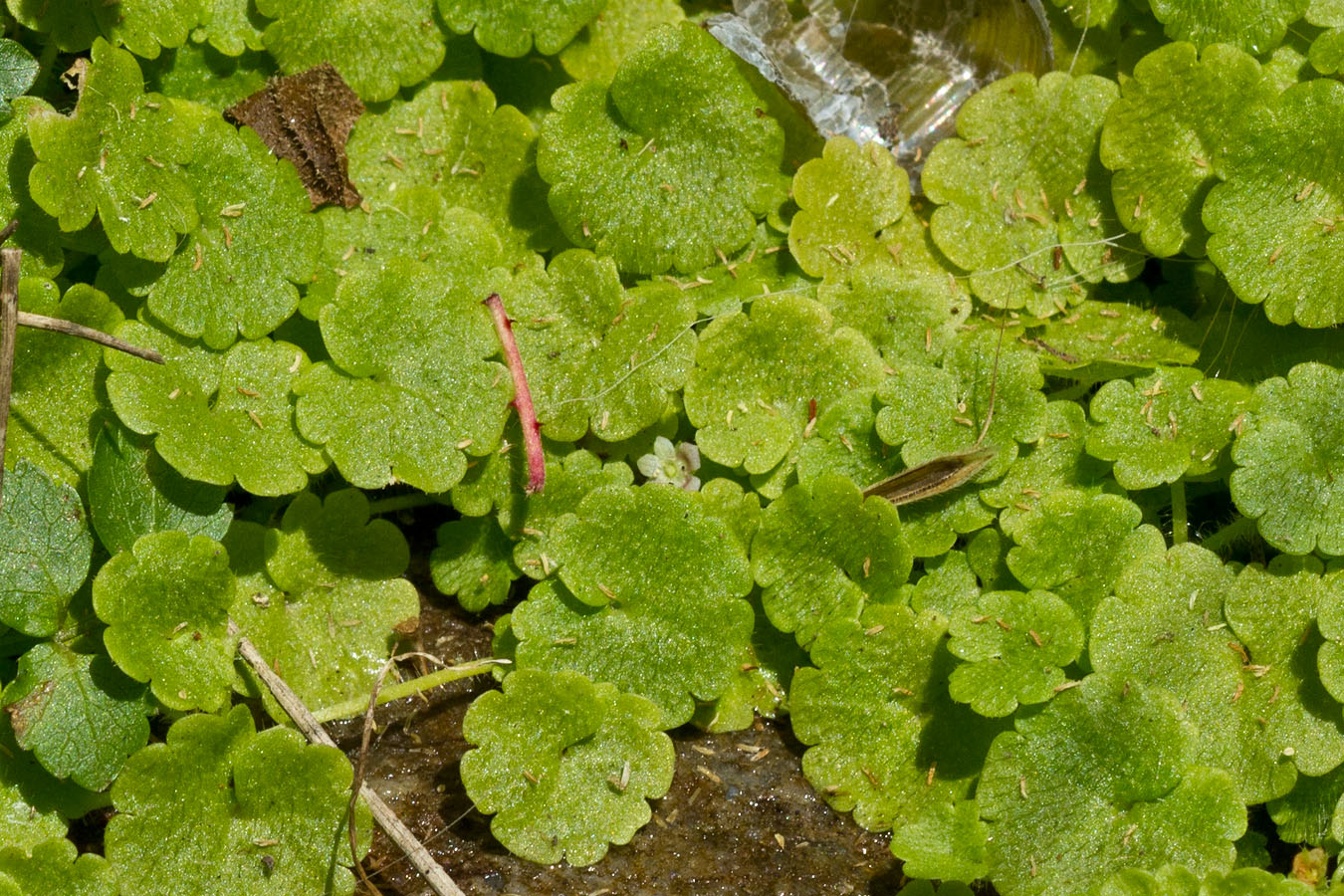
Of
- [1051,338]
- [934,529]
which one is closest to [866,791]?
[934,529]

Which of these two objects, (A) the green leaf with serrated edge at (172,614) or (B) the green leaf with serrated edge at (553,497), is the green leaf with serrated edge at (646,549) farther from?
(A) the green leaf with serrated edge at (172,614)

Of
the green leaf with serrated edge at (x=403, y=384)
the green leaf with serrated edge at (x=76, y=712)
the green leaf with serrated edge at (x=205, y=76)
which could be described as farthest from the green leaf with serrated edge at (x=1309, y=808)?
the green leaf with serrated edge at (x=205, y=76)

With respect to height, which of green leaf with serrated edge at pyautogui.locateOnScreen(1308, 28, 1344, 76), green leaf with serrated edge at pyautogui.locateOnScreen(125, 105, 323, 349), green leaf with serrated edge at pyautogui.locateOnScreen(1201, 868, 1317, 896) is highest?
green leaf with serrated edge at pyautogui.locateOnScreen(125, 105, 323, 349)

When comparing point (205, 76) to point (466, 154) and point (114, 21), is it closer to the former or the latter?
point (114, 21)

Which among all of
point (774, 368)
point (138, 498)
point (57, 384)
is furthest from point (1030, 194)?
point (57, 384)

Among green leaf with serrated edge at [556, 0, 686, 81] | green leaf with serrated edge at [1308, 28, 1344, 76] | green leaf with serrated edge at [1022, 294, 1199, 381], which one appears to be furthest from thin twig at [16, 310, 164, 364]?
green leaf with serrated edge at [1308, 28, 1344, 76]

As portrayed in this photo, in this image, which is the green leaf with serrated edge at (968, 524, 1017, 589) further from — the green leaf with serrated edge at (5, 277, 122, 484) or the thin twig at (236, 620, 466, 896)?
the green leaf with serrated edge at (5, 277, 122, 484)
